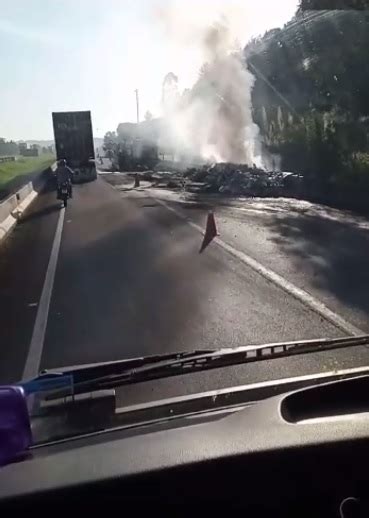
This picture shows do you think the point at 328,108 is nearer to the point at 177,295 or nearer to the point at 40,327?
the point at 177,295

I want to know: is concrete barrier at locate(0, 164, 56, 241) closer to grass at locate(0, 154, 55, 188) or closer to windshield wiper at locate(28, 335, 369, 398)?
windshield wiper at locate(28, 335, 369, 398)

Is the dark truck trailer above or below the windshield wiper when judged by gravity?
below

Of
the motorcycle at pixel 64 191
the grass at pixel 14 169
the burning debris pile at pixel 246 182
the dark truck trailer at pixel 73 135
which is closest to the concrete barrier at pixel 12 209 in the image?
the motorcycle at pixel 64 191

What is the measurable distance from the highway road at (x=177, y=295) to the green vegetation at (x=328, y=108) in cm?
765

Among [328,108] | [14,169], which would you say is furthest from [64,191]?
[14,169]

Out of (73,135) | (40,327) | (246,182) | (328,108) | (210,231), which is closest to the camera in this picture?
(40,327)

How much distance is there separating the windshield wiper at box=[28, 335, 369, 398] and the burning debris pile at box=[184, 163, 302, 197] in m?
22.7

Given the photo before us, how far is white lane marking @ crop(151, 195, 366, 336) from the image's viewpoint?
7411 mm

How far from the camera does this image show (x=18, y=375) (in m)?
6.20

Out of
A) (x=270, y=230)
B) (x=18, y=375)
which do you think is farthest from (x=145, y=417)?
(x=270, y=230)

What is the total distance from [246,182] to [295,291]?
69.3 ft

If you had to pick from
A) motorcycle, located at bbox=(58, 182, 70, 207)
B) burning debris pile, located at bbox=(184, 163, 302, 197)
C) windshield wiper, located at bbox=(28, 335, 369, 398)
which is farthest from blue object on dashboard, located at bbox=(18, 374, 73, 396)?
motorcycle, located at bbox=(58, 182, 70, 207)

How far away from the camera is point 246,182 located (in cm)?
3023

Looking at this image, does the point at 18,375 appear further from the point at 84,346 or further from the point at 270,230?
the point at 270,230
